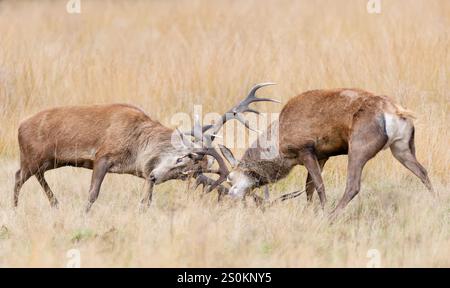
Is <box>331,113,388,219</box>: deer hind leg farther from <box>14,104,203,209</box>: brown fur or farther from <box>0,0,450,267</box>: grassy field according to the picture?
<box>14,104,203,209</box>: brown fur

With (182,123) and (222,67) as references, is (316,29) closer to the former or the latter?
(222,67)

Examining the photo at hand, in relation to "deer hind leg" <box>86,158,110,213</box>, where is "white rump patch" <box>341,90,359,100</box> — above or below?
above

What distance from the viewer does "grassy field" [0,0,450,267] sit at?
7.25m

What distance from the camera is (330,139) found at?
8.23m

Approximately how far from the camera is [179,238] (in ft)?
23.8

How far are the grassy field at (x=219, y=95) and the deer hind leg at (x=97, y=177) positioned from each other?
202 mm

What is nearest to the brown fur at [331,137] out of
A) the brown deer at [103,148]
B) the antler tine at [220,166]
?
the antler tine at [220,166]

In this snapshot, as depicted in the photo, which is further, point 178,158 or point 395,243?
point 178,158

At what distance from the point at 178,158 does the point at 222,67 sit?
367 cm

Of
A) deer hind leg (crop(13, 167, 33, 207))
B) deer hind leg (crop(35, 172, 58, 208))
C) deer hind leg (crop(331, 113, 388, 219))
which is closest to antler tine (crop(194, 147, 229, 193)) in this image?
deer hind leg (crop(331, 113, 388, 219))

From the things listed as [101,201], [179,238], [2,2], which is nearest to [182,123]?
[101,201]

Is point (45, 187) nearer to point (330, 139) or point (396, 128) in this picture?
point (330, 139)

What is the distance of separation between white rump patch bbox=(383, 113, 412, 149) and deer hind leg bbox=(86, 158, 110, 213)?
2.62 meters

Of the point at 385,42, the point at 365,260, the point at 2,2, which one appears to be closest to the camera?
the point at 365,260
